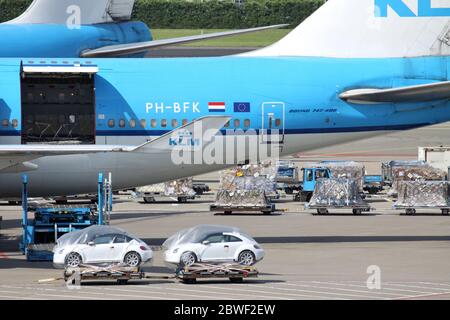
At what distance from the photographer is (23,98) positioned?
42.7 m

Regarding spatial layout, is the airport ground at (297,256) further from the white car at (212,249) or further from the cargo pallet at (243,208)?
the white car at (212,249)

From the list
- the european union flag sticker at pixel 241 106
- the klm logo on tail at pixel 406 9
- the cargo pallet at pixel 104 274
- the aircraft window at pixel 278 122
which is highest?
the klm logo on tail at pixel 406 9

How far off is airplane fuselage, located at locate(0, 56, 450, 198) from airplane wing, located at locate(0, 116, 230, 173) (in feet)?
4.88

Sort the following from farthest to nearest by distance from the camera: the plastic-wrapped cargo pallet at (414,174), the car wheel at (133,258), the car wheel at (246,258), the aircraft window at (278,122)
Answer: the plastic-wrapped cargo pallet at (414,174), the aircraft window at (278,122), the car wheel at (246,258), the car wheel at (133,258)

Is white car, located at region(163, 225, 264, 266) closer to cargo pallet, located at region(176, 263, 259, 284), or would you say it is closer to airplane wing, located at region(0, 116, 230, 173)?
cargo pallet, located at region(176, 263, 259, 284)

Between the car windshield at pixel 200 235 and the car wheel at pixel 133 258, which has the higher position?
the car windshield at pixel 200 235

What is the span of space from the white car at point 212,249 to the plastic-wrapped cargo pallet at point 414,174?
79.9 feet

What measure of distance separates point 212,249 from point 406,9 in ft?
45.6

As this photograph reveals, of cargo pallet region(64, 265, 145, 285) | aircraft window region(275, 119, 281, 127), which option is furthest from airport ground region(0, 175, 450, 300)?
aircraft window region(275, 119, 281, 127)

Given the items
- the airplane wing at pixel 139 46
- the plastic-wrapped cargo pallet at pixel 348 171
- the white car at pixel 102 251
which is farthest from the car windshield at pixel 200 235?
the plastic-wrapped cargo pallet at pixel 348 171

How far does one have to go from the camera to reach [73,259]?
36094mm

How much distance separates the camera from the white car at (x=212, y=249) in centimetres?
3612
